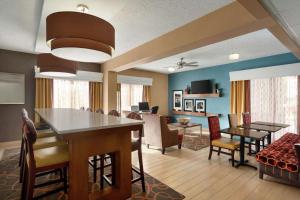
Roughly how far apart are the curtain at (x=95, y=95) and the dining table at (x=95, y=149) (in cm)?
405

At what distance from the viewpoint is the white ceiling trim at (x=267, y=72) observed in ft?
14.1

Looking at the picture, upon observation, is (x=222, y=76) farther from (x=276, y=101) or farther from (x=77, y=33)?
(x=77, y=33)

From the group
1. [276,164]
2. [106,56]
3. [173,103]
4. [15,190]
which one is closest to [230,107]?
[173,103]

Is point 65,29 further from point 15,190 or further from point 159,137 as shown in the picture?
point 159,137

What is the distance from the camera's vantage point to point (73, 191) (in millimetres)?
1587

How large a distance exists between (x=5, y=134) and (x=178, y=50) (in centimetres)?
497

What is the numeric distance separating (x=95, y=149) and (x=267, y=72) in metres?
5.14

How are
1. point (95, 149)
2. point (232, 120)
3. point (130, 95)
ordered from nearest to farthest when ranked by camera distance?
point (95, 149) < point (232, 120) < point (130, 95)

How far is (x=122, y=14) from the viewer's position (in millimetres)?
2551

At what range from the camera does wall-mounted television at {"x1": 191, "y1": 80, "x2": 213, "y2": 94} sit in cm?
642

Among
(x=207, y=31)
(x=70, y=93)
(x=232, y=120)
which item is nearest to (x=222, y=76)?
(x=232, y=120)

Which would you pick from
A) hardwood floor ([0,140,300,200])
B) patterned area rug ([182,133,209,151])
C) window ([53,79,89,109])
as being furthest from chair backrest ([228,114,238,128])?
window ([53,79,89,109])

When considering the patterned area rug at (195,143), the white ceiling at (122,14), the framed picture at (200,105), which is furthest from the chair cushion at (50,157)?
the framed picture at (200,105)

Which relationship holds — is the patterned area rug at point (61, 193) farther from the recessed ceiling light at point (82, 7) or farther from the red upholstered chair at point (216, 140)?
the recessed ceiling light at point (82, 7)
